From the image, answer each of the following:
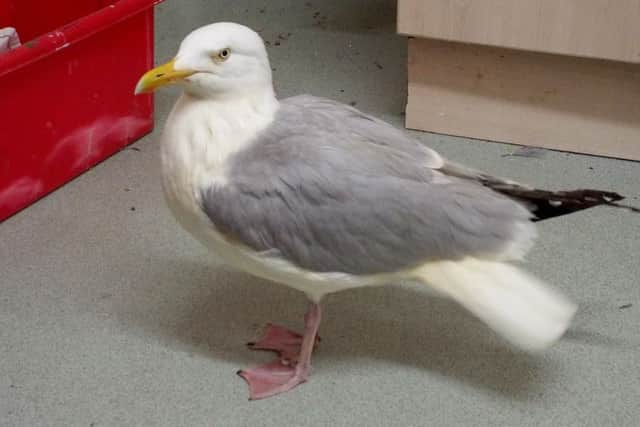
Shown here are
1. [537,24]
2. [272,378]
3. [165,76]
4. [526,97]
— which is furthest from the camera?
[526,97]

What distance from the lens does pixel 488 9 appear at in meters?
1.35

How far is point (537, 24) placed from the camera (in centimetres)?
133

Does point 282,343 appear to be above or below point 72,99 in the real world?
below

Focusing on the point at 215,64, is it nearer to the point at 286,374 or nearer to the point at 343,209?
the point at 343,209

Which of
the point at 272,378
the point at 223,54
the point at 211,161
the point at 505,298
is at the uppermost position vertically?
the point at 223,54

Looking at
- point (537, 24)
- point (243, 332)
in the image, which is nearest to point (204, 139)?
point (243, 332)

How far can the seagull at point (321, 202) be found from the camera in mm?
933

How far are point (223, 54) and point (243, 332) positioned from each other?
37cm

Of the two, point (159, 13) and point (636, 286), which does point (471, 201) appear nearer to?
point (636, 286)

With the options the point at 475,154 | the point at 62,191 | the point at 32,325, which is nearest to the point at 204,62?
the point at 32,325

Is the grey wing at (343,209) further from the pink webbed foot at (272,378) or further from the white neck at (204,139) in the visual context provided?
the pink webbed foot at (272,378)

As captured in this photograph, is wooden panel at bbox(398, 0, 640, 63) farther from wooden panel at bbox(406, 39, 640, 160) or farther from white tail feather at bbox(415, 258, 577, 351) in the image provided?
white tail feather at bbox(415, 258, 577, 351)

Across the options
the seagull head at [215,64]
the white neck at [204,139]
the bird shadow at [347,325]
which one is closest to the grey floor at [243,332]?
the bird shadow at [347,325]

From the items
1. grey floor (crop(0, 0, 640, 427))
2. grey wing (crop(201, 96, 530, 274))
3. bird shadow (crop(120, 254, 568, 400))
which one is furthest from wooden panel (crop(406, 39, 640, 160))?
grey wing (crop(201, 96, 530, 274))
